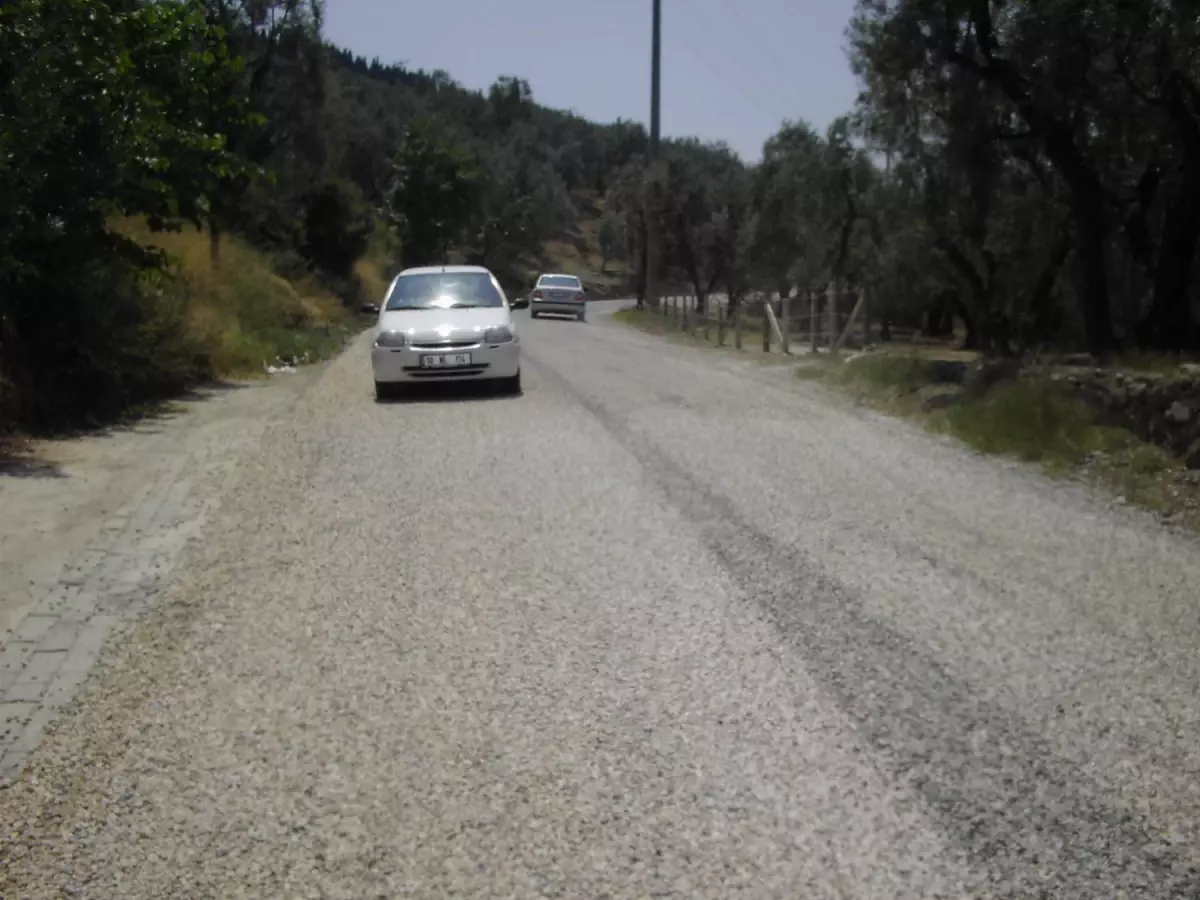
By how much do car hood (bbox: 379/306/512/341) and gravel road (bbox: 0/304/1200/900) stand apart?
21.0 ft

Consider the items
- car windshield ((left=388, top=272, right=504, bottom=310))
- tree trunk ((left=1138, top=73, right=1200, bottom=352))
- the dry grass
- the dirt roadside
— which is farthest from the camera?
the dry grass

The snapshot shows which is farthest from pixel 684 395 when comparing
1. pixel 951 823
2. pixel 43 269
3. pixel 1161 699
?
pixel 951 823

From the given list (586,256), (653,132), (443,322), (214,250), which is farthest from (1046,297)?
(586,256)

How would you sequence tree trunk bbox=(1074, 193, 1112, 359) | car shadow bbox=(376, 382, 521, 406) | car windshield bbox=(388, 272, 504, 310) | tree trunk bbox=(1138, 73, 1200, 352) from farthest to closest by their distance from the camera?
tree trunk bbox=(1074, 193, 1112, 359)
tree trunk bbox=(1138, 73, 1200, 352)
car windshield bbox=(388, 272, 504, 310)
car shadow bbox=(376, 382, 521, 406)

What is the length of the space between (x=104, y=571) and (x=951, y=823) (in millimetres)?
5514

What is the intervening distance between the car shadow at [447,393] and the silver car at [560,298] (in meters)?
31.4

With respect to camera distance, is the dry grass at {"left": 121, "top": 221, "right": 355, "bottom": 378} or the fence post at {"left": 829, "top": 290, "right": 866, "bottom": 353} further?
the fence post at {"left": 829, "top": 290, "right": 866, "bottom": 353}

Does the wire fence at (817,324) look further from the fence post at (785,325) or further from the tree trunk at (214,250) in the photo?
the tree trunk at (214,250)

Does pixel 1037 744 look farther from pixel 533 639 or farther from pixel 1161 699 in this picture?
pixel 533 639

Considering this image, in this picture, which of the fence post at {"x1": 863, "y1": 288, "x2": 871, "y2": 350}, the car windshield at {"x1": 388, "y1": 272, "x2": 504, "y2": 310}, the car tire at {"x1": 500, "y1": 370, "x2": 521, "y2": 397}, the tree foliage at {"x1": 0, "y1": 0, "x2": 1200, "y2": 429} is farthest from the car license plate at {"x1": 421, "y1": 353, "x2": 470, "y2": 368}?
the fence post at {"x1": 863, "y1": 288, "x2": 871, "y2": 350}

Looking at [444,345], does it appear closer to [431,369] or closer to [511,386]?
[431,369]

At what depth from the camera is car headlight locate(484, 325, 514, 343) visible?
1582cm

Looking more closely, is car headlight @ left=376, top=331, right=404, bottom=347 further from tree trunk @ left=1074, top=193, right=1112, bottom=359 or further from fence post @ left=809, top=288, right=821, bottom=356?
tree trunk @ left=1074, top=193, right=1112, bottom=359

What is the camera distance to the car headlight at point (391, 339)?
51.6ft
